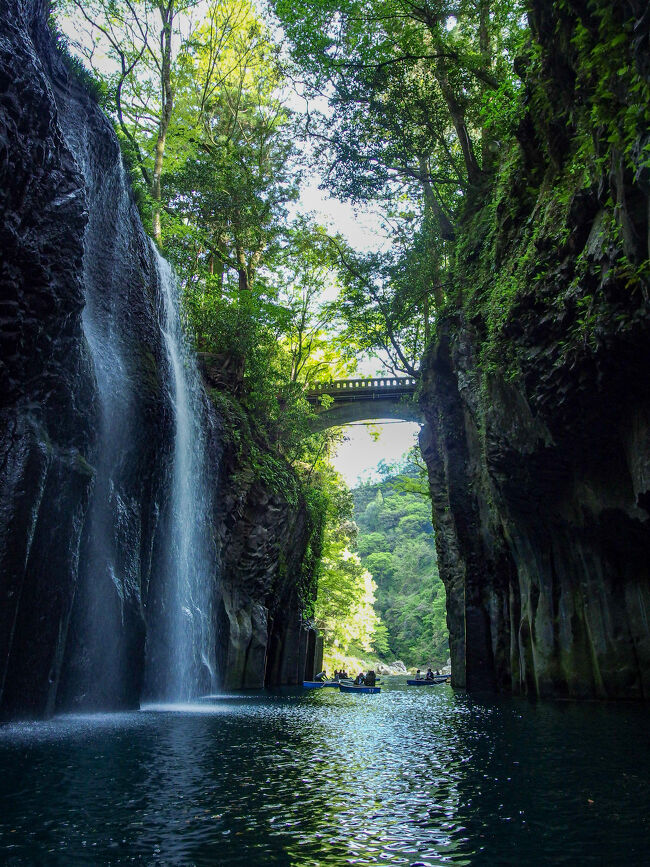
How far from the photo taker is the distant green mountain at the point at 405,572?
184 ft

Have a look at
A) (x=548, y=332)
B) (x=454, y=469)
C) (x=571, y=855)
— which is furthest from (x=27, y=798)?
(x=454, y=469)

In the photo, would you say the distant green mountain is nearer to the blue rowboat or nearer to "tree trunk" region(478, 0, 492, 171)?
the blue rowboat

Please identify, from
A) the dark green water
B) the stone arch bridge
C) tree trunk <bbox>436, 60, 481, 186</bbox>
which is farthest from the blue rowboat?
tree trunk <bbox>436, 60, 481, 186</bbox>

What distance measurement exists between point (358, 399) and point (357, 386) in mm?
759

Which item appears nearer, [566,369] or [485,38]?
[566,369]

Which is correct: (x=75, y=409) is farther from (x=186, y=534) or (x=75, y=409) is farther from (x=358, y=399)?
(x=358, y=399)

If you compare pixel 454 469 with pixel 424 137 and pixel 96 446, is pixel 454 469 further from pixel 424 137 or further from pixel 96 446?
pixel 96 446

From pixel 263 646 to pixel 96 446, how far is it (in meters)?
14.0

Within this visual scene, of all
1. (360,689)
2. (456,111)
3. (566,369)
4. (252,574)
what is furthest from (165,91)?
(360,689)

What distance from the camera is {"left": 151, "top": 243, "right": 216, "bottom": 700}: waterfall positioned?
15438 millimetres

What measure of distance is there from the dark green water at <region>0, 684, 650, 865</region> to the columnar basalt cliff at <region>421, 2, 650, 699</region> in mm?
4591

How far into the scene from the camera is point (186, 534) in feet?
56.1

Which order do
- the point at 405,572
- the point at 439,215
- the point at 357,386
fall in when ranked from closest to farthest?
the point at 439,215 < the point at 357,386 < the point at 405,572

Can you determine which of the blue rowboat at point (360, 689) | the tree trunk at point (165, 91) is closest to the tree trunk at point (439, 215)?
the tree trunk at point (165, 91)
